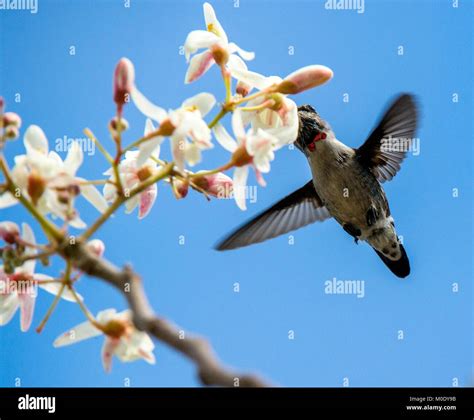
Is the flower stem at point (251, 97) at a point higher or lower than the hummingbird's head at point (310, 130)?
lower

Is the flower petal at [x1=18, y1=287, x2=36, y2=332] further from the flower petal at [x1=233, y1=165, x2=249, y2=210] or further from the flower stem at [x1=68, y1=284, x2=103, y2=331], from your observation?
the flower petal at [x1=233, y1=165, x2=249, y2=210]

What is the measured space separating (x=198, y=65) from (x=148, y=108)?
340 millimetres

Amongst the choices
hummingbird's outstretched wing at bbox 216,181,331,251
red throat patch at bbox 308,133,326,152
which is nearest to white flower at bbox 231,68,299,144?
hummingbird's outstretched wing at bbox 216,181,331,251

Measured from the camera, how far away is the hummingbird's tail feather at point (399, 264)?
124 inches

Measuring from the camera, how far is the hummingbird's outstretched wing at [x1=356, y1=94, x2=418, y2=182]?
98.7 inches

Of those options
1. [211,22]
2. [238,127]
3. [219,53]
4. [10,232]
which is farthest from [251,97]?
[10,232]

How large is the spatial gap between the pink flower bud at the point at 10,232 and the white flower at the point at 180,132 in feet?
0.80

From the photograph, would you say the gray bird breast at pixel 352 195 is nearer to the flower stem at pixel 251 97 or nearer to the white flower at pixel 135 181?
the white flower at pixel 135 181

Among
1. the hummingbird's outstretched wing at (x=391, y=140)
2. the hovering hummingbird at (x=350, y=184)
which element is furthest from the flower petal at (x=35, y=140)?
the hovering hummingbird at (x=350, y=184)

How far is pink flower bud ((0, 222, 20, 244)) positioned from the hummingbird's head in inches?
78.6

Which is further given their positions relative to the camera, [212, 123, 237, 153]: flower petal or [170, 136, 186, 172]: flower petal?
[212, 123, 237, 153]: flower petal

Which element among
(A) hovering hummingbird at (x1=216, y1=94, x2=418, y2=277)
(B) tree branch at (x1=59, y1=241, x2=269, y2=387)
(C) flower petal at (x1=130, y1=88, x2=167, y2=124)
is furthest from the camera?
(A) hovering hummingbird at (x1=216, y1=94, x2=418, y2=277)
